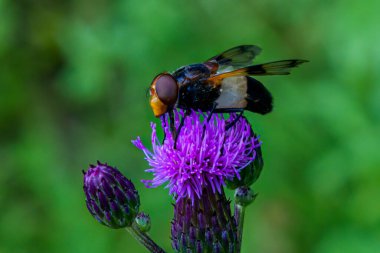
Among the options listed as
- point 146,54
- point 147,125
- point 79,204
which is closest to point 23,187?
point 79,204

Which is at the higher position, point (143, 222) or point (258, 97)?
point (258, 97)

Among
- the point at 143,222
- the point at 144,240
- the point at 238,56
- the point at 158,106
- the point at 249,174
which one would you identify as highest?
the point at 238,56

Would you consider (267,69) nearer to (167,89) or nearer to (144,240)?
(167,89)

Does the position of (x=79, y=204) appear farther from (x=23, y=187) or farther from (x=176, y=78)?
(x=176, y=78)

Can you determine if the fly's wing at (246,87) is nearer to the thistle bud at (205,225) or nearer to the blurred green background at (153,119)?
the thistle bud at (205,225)

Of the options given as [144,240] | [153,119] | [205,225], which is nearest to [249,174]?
[205,225]

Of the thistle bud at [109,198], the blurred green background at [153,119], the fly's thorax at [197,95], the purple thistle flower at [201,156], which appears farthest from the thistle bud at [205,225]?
the blurred green background at [153,119]

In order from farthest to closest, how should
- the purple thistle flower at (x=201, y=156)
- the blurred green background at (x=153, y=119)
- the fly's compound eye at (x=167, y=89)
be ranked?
the blurred green background at (x=153, y=119)
the purple thistle flower at (x=201, y=156)
the fly's compound eye at (x=167, y=89)
